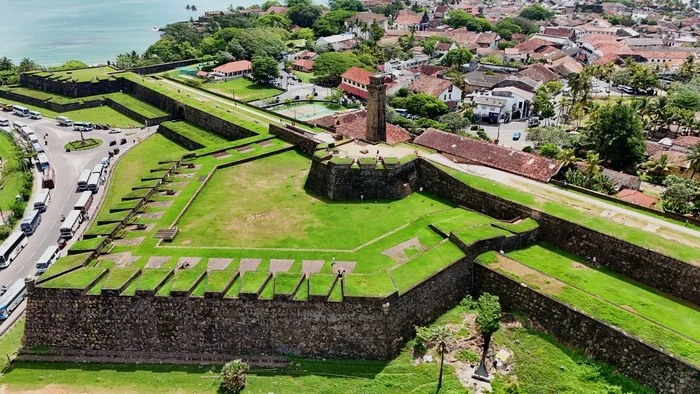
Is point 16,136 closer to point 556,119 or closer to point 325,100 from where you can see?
point 325,100

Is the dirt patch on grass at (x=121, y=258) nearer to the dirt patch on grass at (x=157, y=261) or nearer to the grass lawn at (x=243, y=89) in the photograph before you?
the dirt patch on grass at (x=157, y=261)

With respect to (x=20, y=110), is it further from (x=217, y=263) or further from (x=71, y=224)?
(x=217, y=263)

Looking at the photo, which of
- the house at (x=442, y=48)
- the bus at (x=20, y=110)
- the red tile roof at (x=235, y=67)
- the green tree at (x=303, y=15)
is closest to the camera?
the bus at (x=20, y=110)

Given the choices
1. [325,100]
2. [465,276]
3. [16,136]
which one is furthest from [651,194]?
[16,136]

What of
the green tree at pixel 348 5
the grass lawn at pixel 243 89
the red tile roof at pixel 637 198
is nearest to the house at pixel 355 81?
the grass lawn at pixel 243 89

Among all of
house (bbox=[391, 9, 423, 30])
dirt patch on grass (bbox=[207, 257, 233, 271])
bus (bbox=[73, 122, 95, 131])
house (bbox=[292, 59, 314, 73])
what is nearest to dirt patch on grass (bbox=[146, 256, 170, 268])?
dirt patch on grass (bbox=[207, 257, 233, 271])

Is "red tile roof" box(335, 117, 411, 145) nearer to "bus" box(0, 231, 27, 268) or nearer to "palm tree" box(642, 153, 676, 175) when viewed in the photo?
"palm tree" box(642, 153, 676, 175)

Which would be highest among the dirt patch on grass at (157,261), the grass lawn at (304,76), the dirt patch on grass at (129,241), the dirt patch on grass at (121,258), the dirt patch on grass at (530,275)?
the grass lawn at (304,76)
